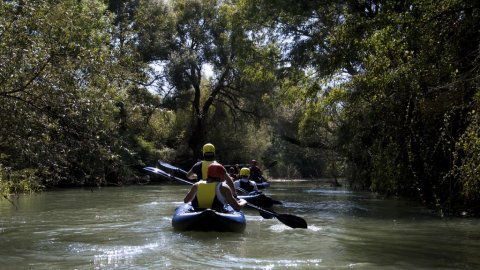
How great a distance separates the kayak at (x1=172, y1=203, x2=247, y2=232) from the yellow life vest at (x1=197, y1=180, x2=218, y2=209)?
0.88ft

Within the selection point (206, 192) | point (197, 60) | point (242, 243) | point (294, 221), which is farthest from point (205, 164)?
point (197, 60)

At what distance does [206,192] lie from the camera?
28.1ft

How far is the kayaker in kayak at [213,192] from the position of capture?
27.6 feet

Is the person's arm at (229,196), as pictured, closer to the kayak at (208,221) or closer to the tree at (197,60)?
the kayak at (208,221)

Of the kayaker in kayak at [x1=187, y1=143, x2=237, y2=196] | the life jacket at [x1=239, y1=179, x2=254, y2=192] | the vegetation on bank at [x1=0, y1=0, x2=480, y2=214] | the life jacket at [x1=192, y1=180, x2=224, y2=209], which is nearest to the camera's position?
the vegetation on bank at [x1=0, y1=0, x2=480, y2=214]

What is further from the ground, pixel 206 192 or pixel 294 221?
pixel 206 192

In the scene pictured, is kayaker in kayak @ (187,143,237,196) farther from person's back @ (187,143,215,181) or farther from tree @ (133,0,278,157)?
tree @ (133,0,278,157)

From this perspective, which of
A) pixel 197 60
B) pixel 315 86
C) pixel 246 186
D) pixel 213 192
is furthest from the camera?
pixel 197 60

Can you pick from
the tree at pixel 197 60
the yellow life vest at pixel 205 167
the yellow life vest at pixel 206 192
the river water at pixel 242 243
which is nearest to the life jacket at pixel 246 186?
the river water at pixel 242 243

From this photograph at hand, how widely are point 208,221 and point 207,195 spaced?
1.61ft

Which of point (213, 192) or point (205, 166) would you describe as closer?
point (213, 192)

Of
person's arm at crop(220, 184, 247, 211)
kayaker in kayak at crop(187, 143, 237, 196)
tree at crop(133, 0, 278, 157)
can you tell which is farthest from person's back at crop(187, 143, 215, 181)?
tree at crop(133, 0, 278, 157)

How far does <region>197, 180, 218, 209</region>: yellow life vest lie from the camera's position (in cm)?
855

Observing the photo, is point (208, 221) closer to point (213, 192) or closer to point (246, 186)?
point (213, 192)
